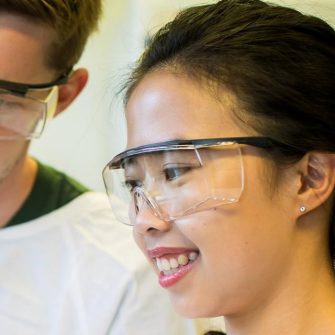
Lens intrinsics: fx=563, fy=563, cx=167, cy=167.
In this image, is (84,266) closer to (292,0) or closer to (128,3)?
(292,0)

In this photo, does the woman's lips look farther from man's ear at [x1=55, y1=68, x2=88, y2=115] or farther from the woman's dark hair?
man's ear at [x1=55, y1=68, x2=88, y2=115]

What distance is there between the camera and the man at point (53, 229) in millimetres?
1307

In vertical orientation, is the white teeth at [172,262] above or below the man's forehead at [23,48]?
below

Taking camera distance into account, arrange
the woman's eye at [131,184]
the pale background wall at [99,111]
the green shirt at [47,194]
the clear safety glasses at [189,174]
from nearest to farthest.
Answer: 1. the clear safety glasses at [189,174]
2. the woman's eye at [131,184]
3. the green shirt at [47,194]
4. the pale background wall at [99,111]

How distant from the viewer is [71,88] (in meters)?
1.49

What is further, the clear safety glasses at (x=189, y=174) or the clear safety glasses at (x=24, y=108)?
the clear safety glasses at (x=24, y=108)

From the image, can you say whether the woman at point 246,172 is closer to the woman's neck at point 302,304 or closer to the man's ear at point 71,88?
the woman's neck at point 302,304

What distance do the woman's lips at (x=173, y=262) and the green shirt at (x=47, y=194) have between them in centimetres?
58

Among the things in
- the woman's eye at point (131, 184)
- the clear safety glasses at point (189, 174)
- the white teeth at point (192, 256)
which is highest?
the clear safety glasses at point (189, 174)

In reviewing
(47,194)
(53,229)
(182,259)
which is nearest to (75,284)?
(53,229)

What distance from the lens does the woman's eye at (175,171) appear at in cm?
91

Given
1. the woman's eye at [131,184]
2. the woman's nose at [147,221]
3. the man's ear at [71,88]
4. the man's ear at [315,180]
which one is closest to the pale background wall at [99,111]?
the man's ear at [71,88]

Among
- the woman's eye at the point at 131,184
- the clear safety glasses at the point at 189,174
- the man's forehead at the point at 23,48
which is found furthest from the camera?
the man's forehead at the point at 23,48

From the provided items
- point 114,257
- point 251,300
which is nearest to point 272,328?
point 251,300
